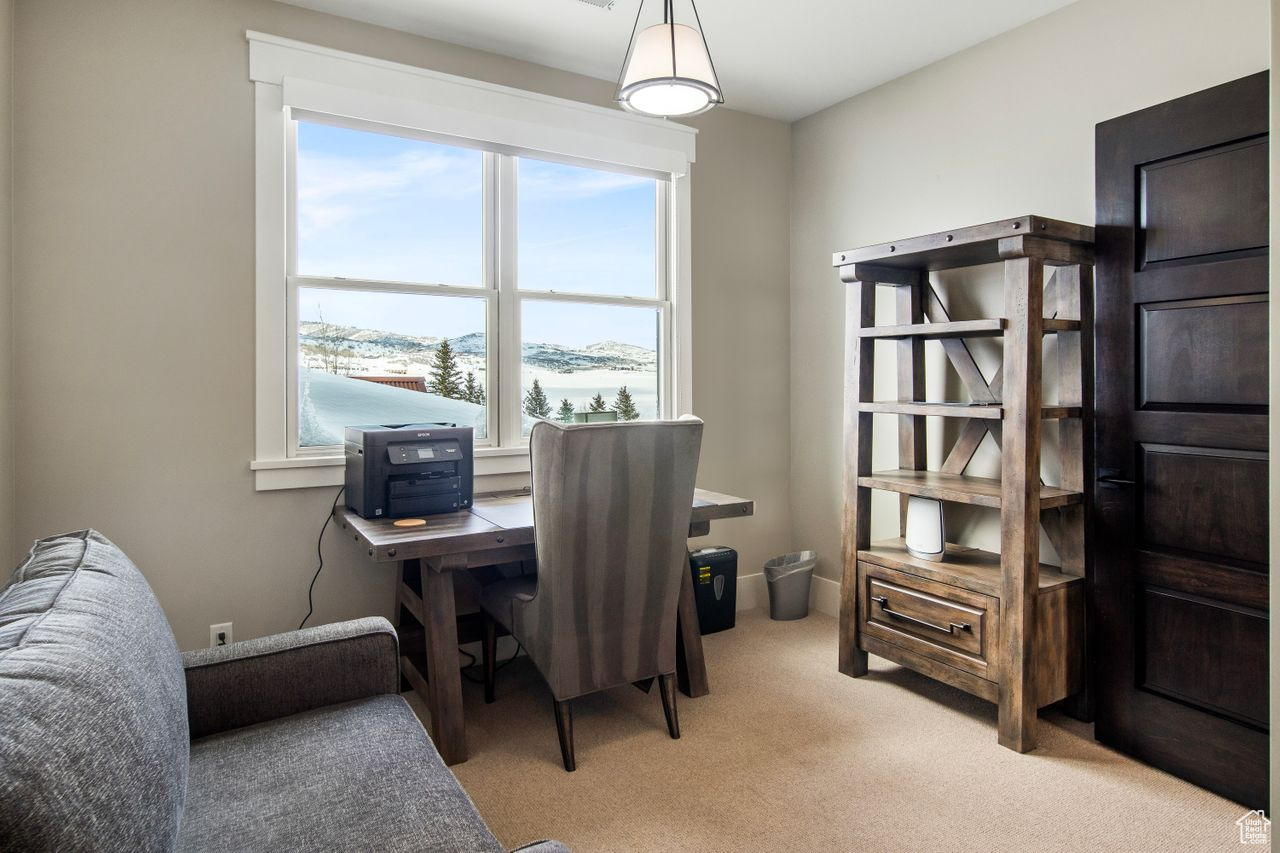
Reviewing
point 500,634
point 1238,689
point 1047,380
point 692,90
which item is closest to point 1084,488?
point 1047,380

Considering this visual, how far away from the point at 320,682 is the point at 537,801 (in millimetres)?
795

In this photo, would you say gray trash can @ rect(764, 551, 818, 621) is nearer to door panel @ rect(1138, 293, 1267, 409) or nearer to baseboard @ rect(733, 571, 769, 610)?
baseboard @ rect(733, 571, 769, 610)

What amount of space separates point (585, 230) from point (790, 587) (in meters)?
2.06

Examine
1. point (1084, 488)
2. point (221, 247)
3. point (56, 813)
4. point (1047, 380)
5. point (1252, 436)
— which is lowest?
point (56, 813)

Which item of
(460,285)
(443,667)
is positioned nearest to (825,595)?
(443,667)

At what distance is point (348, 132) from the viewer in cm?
293

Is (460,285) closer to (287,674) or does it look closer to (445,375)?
(445,375)

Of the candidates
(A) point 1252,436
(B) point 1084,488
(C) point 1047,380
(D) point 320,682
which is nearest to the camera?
(D) point 320,682

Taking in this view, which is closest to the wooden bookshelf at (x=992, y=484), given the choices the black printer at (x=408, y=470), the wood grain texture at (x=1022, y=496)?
the wood grain texture at (x=1022, y=496)

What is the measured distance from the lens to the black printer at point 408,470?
8.45 ft

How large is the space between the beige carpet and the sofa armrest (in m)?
0.63

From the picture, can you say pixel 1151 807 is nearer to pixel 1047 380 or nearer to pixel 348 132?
pixel 1047 380

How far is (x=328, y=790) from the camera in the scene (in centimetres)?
136

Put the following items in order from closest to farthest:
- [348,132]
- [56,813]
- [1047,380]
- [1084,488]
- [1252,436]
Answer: [56,813], [1252,436], [1084,488], [1047,380], [348,132]
